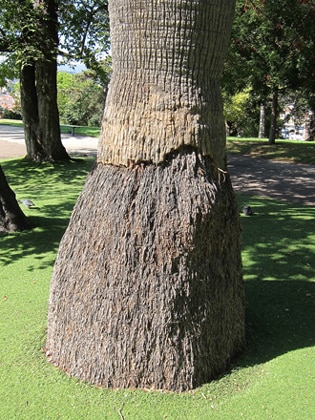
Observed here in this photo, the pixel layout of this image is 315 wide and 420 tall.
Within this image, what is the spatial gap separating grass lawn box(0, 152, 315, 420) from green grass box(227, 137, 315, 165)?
12091 millimetres

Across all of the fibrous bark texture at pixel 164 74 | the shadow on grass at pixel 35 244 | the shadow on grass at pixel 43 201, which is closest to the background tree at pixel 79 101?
the shadow on grass at pixel 43 201

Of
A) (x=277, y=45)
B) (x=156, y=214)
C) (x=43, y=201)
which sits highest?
(x=277, y=45)

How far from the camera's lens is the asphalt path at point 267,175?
12.7 metres

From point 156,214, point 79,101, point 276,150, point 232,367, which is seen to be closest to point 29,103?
point 276,150

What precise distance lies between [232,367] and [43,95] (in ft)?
45.7

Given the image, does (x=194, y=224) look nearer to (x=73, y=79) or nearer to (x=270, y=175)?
(x=270, y=175)

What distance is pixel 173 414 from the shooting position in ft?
10.8

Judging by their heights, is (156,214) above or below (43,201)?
above

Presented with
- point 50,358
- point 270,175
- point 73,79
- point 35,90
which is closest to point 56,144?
point 35,90

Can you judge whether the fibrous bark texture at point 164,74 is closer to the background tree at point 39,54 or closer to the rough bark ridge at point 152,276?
the rough bark ridge at point 152,276

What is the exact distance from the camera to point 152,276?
3.50 metres

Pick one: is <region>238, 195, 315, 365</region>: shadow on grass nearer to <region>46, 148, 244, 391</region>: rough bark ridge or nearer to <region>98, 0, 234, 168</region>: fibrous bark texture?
<region>46, 148, 244, 391</region>: rough bark ridge

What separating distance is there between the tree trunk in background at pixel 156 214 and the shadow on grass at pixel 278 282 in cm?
82

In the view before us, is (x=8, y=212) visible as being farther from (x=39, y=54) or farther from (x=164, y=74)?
(x=39, y=54)
